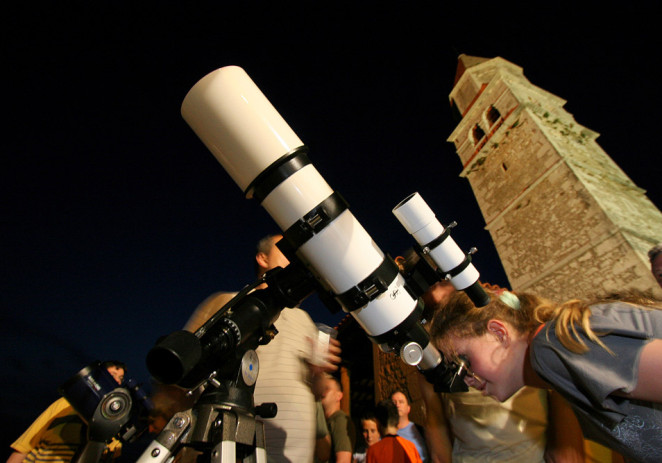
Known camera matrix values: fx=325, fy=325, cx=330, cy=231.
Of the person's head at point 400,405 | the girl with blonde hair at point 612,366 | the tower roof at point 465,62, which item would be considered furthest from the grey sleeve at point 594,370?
the tower roof at point 465,62

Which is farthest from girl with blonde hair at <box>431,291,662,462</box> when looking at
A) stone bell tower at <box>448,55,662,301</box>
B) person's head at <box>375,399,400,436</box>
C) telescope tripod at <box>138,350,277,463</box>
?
stone bell tower at <box>448,55,662,301</box>

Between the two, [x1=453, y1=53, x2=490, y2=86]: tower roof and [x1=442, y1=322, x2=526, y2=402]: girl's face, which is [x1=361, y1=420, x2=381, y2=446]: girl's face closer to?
[x1=442, y1=322, x2=526, y2=402]: girl's face

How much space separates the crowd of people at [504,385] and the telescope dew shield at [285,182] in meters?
0.75

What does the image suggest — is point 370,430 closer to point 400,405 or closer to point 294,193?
point 400,405

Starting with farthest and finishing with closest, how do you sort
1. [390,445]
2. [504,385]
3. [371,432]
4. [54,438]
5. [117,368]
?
[371,432], [117,368], [390,445], [54,438], [504,385]

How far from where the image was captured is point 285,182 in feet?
4.62

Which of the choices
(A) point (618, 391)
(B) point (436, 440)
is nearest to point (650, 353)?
(A) point (618, 391)

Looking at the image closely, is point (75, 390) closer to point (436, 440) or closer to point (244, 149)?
point (244, 149)

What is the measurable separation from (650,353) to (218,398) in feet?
4.98

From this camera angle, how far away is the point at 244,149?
4.60 feet

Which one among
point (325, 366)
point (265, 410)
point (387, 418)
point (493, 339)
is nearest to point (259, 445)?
point (265, 410)

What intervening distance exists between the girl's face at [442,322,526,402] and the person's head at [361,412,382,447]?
328 cm

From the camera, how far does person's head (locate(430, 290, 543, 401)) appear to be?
182 cm

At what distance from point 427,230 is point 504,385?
3.12 ft
